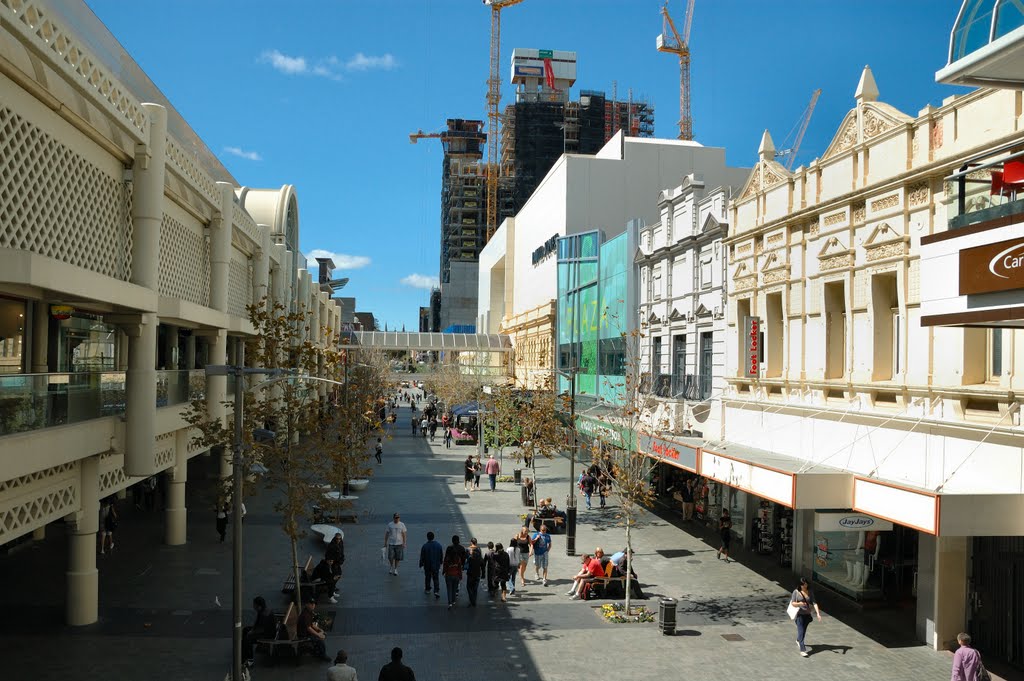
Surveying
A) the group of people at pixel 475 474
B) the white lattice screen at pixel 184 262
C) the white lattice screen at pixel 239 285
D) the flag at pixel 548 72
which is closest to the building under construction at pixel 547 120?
the flag at pixel 548 72

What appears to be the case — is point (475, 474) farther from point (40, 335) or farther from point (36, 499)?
point (36, 499)

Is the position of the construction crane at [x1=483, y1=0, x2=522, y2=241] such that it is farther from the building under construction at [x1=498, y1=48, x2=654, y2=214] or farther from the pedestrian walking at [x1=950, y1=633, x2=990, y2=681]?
the pedestrian walking at [x1=950, y1=633, x2=990, y2=681]

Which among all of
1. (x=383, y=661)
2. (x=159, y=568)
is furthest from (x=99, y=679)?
(x=159, y=568)

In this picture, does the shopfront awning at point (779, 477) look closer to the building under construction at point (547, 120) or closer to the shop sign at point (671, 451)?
the shop sign at point (671, 451)

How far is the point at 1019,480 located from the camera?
1527 cm

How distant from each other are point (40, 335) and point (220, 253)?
6.35m

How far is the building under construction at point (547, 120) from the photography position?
151125 mm

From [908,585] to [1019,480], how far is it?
20.0 feet

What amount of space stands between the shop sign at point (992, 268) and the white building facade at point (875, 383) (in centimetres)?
324

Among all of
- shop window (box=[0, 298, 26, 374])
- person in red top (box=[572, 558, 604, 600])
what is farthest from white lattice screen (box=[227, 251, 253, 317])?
person in red top (box=[572, 558, 604, 600])

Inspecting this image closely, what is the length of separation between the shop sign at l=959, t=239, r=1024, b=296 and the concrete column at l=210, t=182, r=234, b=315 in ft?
64.8

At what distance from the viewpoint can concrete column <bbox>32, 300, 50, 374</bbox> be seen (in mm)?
20234

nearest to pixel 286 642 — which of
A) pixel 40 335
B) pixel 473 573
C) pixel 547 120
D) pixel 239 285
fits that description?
pixel 473 573

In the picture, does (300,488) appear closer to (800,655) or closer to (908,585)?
(800,655)
